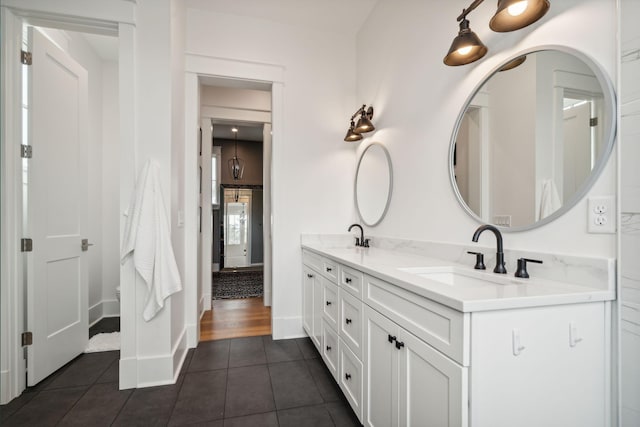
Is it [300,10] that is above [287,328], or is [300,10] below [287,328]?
above

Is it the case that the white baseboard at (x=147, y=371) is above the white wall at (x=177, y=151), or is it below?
below

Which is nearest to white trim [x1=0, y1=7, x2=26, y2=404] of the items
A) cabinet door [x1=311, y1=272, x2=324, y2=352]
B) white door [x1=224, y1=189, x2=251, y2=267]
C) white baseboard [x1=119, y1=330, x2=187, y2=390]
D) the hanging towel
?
white baseboard [x1=119, y1=330, x2=187, y2=390]

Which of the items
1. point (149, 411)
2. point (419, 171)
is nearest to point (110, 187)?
point (149, 411)

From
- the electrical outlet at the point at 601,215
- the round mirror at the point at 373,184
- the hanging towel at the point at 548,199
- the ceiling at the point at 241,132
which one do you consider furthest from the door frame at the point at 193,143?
the ceiling at the point at 241,132

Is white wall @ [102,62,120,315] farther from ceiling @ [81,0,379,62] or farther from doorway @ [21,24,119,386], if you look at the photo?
ceiling @ [81,0,379,62]

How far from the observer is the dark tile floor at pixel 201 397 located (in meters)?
1.66

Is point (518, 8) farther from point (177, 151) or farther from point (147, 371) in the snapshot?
point (147, 371)

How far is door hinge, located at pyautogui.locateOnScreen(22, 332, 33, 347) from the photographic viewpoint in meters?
1.96

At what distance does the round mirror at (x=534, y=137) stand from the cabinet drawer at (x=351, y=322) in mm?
818

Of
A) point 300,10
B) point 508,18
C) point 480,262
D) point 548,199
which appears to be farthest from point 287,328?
point 300,10

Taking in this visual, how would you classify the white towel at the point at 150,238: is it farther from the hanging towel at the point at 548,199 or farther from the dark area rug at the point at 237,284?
the dark area rug at the point at 237,284

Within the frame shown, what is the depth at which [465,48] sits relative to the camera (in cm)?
140

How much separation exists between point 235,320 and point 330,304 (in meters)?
1.77

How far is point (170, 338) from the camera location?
6.73 ft
